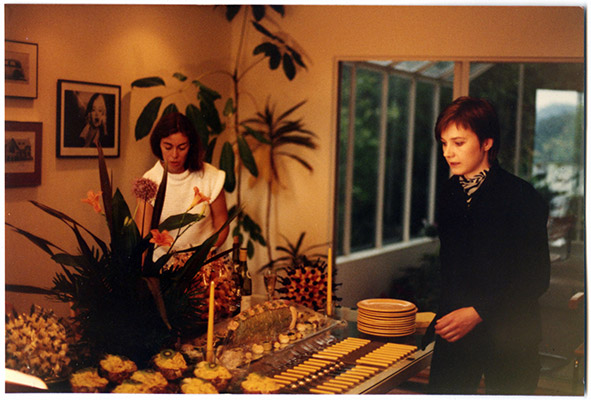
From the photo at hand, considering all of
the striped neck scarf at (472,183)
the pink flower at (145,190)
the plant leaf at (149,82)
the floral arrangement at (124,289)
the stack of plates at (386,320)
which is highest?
the plant leaf at (149,82)

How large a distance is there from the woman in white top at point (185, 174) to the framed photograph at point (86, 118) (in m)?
0.33

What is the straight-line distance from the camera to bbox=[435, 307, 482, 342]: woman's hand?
2.90 metres

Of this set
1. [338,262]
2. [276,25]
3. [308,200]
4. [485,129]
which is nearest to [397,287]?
[338,262]

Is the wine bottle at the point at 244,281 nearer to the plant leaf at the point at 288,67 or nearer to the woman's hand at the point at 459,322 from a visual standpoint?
the woman's hand at the point at 459,322

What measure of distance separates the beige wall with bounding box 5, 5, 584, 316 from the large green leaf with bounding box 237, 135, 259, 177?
0.37 metres

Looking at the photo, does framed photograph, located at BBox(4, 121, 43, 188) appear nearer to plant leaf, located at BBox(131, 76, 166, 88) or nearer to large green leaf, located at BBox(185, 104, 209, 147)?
plant leaf, located at BBox(131, 76, 166, 88)

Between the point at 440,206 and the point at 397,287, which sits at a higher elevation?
the point at 440,206

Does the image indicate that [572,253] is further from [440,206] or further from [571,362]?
[440,206]

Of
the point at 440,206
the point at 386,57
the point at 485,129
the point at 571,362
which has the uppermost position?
the point at 386,57

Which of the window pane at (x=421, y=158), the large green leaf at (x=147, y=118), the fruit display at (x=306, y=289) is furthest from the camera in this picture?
the window pane at (x=421, y=158)

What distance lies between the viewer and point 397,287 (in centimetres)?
534

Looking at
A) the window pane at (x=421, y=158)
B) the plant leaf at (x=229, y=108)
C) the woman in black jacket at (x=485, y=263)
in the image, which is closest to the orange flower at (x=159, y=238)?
the woman in black jacket at (x=485, y=263)

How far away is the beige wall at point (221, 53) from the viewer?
3.44 metres

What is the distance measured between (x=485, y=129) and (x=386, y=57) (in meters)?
1.73
